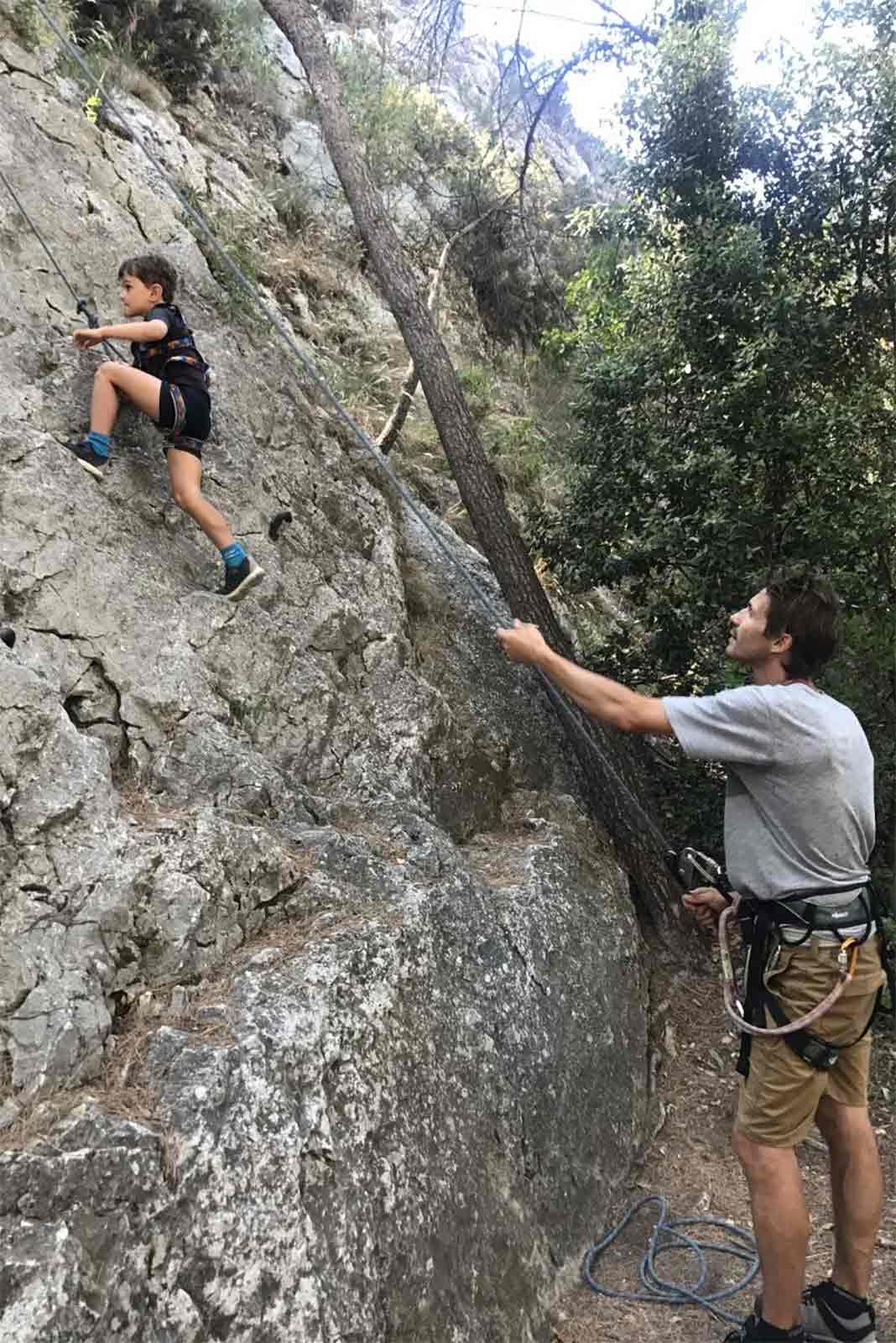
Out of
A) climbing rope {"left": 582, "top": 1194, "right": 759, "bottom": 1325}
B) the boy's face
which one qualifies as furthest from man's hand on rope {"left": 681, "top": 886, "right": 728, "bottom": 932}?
the boy's face

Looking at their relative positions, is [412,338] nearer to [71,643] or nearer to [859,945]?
[71,643]

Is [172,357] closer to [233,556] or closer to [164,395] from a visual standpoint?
[164,395]

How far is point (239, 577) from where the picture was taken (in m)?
4.72

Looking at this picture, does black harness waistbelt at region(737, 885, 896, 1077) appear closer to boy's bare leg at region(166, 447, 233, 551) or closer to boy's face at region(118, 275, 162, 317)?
boy's bare leg at region(166, 447, 233, 551)

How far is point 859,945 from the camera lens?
2.96 m

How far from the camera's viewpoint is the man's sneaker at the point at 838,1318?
2939 mm

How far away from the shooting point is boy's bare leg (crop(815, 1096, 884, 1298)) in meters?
2.96

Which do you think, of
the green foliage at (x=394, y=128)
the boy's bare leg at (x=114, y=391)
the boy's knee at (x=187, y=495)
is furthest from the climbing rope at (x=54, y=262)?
the green foliage at (x=394, y=128)

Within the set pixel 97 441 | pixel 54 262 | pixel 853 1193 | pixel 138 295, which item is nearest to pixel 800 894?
pixel 853 1193

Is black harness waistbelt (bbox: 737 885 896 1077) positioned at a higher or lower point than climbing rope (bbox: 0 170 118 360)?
higher

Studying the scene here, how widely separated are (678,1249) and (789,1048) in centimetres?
150

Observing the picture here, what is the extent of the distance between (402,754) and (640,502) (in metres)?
2.69

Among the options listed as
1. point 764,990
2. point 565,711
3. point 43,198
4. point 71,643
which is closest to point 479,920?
point 764,990

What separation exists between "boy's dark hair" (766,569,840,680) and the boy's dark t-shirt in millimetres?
3180
